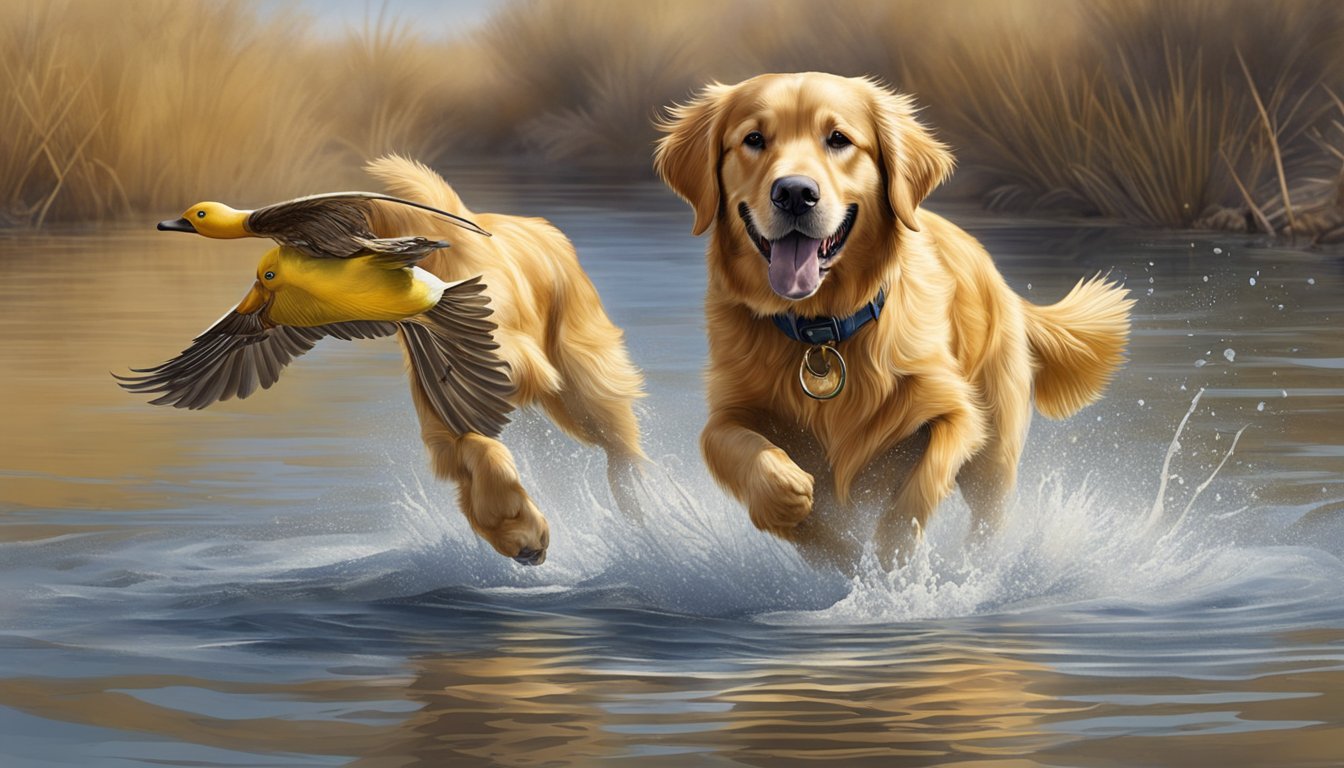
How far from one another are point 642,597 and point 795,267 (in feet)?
3.04

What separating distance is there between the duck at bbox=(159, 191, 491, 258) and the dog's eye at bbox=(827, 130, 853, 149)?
3.13ft

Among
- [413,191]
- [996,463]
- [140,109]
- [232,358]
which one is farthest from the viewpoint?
[140,109]

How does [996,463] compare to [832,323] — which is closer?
[832,323]

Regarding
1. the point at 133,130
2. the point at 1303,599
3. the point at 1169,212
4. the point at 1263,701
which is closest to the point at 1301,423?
the point at 1303,599

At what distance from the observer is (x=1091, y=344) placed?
620 centimetres

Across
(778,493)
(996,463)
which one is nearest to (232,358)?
(778,493)

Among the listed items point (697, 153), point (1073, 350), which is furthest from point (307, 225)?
point (1073, 350)

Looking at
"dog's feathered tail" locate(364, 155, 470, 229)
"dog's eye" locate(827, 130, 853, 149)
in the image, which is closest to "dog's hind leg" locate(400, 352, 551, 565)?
"dog's feathered tail" locate(364, 155, 470, 229)

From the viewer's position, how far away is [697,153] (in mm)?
5410

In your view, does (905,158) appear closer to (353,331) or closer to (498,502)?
(498,502)

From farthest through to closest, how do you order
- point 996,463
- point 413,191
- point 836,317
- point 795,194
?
point 996,463 < point 413,191 < point 836,317 < point 795,194

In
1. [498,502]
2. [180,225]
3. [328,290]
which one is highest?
[180,225]

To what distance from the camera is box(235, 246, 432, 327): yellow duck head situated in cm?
481

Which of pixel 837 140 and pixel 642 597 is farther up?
pixel 837 140
